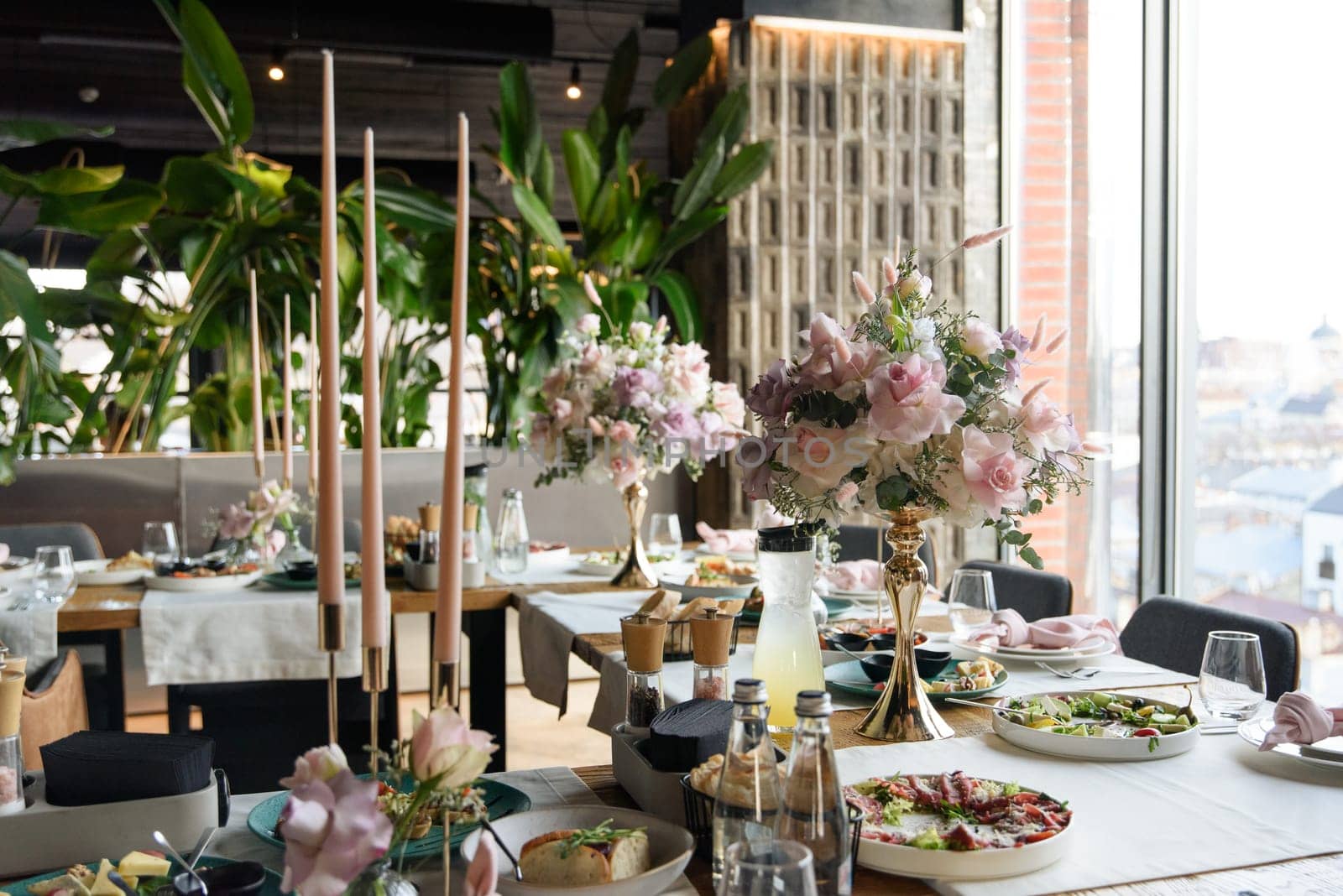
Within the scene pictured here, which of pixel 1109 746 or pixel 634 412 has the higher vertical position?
pixel 634 412

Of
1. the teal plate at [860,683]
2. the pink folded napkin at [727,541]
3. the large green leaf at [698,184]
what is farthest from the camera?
the large green leaf at [698,184]

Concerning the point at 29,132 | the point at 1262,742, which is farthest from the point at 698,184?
the point at 1262,742

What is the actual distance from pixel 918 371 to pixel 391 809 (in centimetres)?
70

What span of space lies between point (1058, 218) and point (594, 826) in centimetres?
395

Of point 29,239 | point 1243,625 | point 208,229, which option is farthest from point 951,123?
point 29,239

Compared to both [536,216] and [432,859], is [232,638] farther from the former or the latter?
[536,216]

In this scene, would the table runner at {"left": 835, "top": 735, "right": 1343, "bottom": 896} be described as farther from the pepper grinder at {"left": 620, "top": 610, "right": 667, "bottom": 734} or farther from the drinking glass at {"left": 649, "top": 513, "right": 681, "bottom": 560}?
the drinking glass at {"left": 649, "top": 513, "right": 681, "bottom": 560}

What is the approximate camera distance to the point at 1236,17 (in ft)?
11.5

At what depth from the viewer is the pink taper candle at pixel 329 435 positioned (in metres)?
0.64

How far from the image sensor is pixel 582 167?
4.82m

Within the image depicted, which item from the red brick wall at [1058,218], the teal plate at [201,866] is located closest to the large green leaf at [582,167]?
the red brick wall at [1058,218]

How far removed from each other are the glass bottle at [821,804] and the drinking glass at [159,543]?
242 cm

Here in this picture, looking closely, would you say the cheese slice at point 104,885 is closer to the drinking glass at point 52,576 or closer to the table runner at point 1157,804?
the table runner at point 1157,804

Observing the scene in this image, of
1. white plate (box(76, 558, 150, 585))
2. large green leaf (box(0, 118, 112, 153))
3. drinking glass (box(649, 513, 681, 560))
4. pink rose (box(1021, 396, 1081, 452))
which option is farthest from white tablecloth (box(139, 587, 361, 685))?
large green leaf (box(0, 118, 112, 153))
